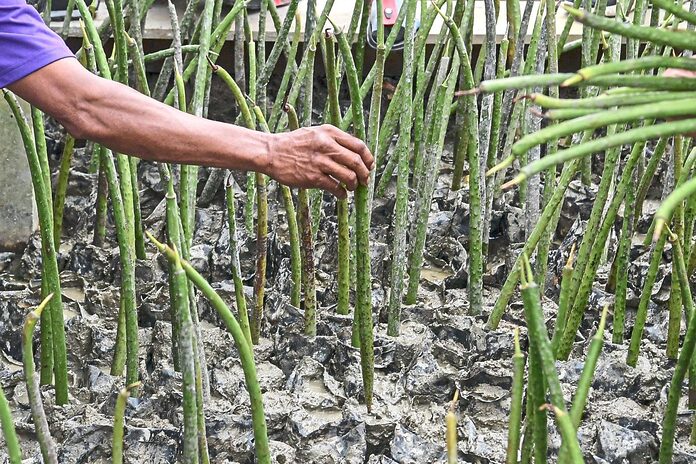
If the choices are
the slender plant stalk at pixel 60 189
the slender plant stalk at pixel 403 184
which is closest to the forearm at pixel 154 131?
the slender plant stalk at pixel 403 184

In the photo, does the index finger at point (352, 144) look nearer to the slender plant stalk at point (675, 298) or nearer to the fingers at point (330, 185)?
the fingers at point (330, 185)

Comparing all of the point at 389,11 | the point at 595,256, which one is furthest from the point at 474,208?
the point at 389,11

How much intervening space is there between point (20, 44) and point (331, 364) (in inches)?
27.9

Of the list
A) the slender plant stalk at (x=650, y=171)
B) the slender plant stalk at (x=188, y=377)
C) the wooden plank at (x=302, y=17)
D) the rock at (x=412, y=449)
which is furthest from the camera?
the wooden plank at (x=302, y=17)

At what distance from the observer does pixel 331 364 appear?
63.2 inches

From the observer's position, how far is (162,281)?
183 cm

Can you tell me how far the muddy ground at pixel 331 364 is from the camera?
1.38 m

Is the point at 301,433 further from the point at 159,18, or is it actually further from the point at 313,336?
the point at 159,18

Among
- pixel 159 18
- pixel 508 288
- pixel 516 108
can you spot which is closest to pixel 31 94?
pixel 508 288

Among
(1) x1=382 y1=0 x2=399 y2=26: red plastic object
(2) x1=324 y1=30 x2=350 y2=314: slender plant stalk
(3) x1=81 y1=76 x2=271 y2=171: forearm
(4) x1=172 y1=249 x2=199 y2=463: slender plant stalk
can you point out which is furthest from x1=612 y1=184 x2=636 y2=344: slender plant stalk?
(1) x1=382 y1=0 x2=399 y2=26: red plastic object

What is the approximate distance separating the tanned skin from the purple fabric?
1 centimetres

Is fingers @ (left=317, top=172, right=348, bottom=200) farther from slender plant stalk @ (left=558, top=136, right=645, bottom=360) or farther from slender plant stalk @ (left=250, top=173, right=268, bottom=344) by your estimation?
slender plant stalk @ (left=558, top=136, right=645, bottom=360)

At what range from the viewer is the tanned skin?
1.18 m

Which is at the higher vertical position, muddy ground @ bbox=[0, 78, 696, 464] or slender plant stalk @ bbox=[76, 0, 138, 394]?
slender plant stalk @ bbox=[76, 0, 138, 394]
